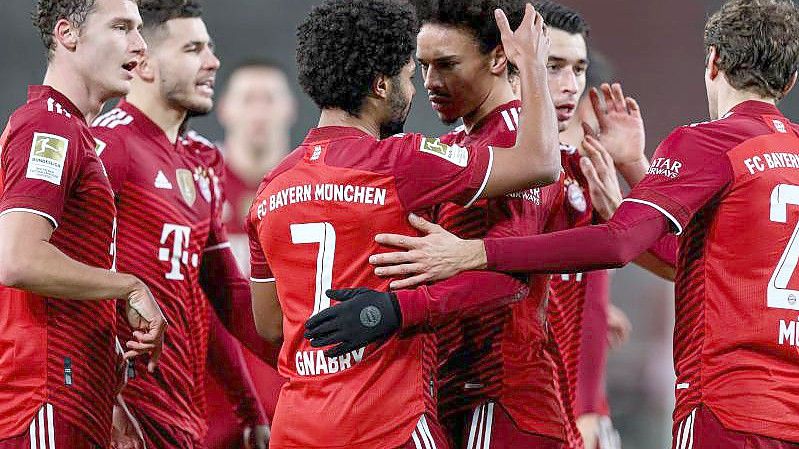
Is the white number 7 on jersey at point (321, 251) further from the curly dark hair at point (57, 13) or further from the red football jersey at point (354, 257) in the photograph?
the curly dark hair at point (57, 13)

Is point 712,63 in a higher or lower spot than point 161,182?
higher

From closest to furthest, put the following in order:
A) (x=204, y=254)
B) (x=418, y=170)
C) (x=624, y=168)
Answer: (x=418, y=170)
(x=624, y=168)
(x=204, y=254)

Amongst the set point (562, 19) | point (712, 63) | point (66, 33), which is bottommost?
point (712, 63)

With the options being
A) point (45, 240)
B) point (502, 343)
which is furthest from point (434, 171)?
point (45, 240)

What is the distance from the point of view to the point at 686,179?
3.68m

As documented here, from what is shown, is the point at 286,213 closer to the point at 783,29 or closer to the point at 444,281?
the point at 444,281

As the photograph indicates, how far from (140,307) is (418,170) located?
3.65 feet

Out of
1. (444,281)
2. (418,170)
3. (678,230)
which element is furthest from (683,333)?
(418,170)

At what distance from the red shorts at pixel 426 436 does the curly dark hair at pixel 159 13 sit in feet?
8.84

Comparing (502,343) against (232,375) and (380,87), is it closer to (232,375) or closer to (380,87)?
(380,87)

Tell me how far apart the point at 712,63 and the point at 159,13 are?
2660 millimetres

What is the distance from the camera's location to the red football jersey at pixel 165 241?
15.5ft

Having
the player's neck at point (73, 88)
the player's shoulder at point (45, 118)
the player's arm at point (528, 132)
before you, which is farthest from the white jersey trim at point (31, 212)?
the player's arm at point (528, 132)

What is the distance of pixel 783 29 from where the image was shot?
3902 millimetres
